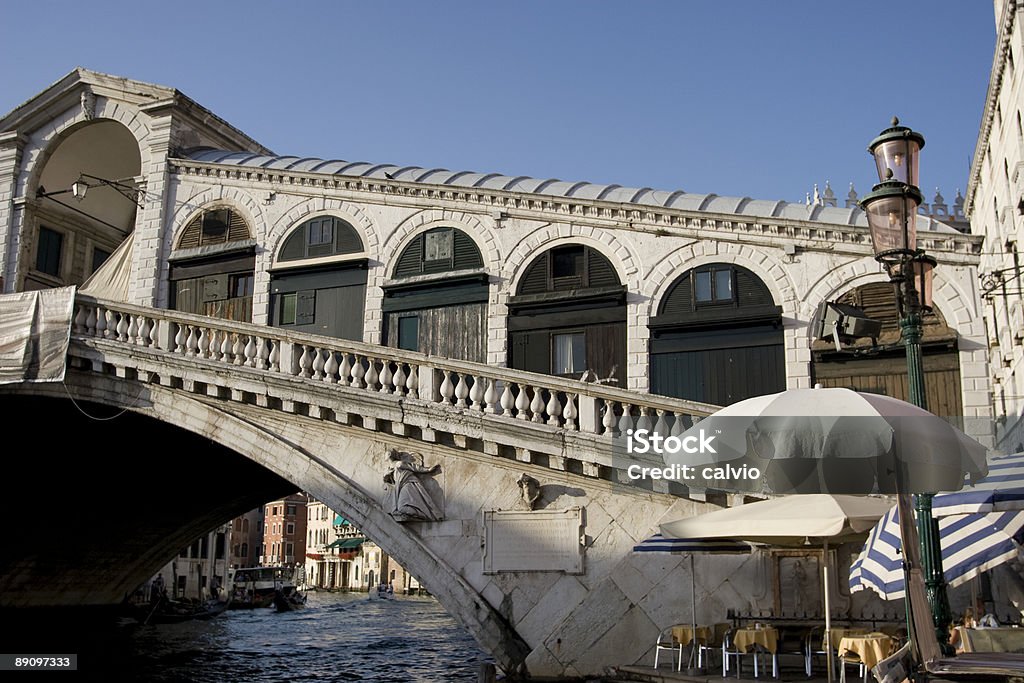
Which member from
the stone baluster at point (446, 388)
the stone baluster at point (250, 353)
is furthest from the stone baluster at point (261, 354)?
the stone baluster at point (446, 388)

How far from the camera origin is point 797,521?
34.2 feet

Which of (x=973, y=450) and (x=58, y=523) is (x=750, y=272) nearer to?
(x=973, y=450)

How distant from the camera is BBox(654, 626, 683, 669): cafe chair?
1243 centimetres

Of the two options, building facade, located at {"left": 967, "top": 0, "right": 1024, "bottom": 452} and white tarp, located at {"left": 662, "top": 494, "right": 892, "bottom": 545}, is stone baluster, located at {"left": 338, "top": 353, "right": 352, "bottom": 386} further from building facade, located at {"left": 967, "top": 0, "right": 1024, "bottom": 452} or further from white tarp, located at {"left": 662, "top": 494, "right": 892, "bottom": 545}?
building facade, located at {"left": 967, "top": 0, "right": 1024, "bottom": 452}

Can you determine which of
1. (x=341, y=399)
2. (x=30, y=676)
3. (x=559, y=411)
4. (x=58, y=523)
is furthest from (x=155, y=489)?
(x=559, y=411)

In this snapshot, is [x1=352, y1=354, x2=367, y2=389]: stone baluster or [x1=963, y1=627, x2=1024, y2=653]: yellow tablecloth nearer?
[x1=963, y1=627, x2=1024, y2=653]: yellow tablecloth

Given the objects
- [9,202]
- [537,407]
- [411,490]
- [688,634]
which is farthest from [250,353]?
[9,202]

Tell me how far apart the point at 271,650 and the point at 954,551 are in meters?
24.1

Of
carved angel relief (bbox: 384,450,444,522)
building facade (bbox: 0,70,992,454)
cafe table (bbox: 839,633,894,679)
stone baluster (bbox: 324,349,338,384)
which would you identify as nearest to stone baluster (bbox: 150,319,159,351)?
Result: building facade (bbox: 0,70,992,454)

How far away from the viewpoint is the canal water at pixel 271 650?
2273cm

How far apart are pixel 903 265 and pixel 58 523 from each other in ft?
87.8

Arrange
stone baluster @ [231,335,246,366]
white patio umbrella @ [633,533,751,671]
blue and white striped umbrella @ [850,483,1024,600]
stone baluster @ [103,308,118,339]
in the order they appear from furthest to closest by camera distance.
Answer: stone baluster @ [103,308,118,339] < stone baluster @ [231,335,246,366] < white patio umbrella @ [633,533,751,671] < blue and white striped umbrella @ [850,483,1024,600]

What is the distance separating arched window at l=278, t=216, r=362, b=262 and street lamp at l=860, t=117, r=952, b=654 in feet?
46.5

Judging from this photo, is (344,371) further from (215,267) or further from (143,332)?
(215,267)
